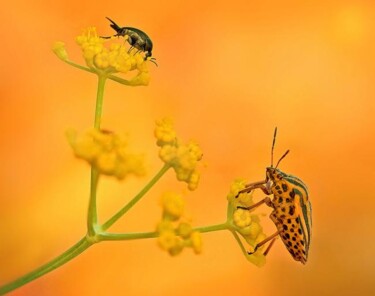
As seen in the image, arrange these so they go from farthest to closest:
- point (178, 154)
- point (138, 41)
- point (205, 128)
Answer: point (205, 128) < point (138, 41) < point (178, 154)

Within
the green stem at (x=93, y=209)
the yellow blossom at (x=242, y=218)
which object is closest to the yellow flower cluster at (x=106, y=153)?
the green stem at (x=93, y=209)

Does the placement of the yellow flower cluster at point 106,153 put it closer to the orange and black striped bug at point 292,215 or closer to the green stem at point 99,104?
the green stem at point 99,104

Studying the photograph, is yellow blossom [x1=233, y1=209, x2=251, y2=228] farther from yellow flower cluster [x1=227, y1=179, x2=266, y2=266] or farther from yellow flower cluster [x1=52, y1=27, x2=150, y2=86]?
yellow flower cluster [x1=52, y1=27, x2=150, y2=86]

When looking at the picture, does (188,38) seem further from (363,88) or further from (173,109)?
(363,88)

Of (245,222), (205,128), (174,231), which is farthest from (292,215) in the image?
(205,128)

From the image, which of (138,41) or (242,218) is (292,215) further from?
(138,41)

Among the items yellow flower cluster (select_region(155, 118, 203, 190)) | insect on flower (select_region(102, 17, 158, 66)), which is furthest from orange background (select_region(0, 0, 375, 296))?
yellow flower cluster (select_region(155, 118, 203, 190))
